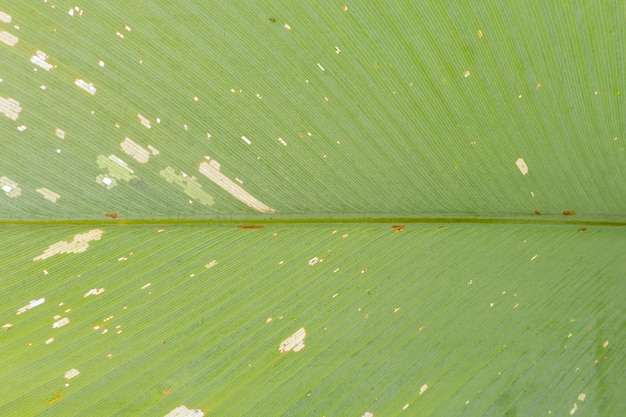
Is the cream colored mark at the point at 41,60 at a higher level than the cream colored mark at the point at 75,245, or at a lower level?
higher

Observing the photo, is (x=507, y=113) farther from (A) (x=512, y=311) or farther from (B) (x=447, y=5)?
(A) (x=512, y=311)

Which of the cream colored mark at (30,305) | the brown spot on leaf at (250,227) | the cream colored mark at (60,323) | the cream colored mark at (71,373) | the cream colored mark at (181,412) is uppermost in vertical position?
the brown spot on leaf at (250,227)

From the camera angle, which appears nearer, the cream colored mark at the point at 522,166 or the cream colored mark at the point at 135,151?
the cream colored mark at the point at 135,151

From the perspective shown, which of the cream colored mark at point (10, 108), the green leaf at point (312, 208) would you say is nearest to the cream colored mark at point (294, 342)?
the green leaf at point (312, 208)

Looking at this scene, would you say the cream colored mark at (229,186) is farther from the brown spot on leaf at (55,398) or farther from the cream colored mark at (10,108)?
the brown spot on leaf at (55,398)

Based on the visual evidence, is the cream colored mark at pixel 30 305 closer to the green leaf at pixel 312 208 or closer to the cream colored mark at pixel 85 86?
the green leaf at pixel 312 208

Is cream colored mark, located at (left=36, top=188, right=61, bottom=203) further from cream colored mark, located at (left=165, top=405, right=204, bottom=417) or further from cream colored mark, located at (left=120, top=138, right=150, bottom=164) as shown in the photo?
cream colored mark, located at (left=165, top=405, right=204, bottom=417)

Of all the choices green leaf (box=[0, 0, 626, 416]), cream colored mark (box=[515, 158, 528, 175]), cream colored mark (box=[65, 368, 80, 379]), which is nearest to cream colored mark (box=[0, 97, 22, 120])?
green leaf (box=[0, 0, 626, 416])

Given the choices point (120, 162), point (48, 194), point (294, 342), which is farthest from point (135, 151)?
point (294, 342)
